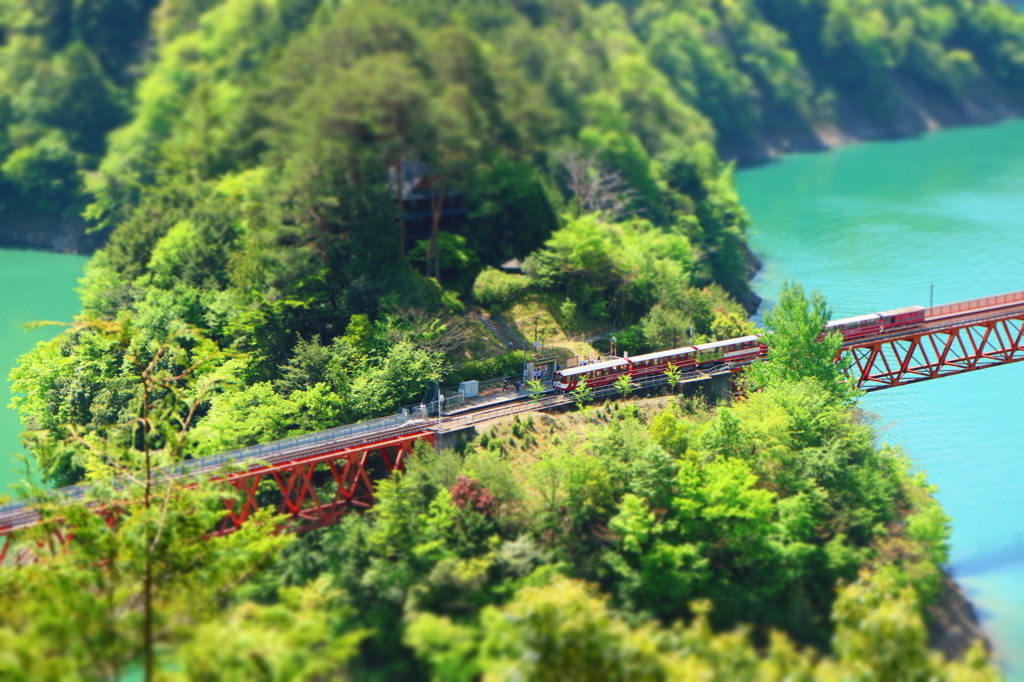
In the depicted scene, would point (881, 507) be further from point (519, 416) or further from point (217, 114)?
point (217, 114)

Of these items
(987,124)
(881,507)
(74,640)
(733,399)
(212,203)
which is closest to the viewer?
(74,640)

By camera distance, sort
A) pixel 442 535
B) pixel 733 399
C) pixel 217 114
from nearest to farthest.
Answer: pixel 442 535 < pixel 733 399 < pixel 217 114

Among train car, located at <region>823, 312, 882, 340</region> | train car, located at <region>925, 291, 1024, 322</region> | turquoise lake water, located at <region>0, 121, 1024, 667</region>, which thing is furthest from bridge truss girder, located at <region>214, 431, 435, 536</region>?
train car, located at <region>925, 291, 1024, 322</region>

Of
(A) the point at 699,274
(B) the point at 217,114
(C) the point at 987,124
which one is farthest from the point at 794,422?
(C) the point at 987,124

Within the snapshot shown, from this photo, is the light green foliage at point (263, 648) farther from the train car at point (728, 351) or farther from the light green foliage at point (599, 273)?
the light green foliage at point (599, 273)

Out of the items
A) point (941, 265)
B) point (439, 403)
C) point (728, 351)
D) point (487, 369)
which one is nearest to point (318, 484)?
point (439, 403)

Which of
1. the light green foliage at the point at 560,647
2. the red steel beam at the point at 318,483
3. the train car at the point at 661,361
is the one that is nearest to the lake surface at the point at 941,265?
the train car at the point at 661,361
